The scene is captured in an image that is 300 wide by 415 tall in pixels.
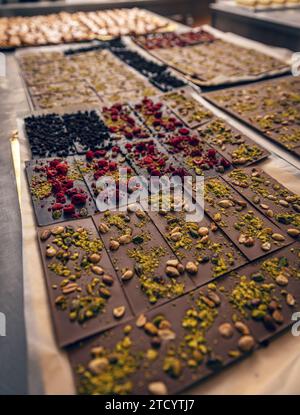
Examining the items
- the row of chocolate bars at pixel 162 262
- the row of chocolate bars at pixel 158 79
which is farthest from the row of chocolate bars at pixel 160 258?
the row of chocolate bars at pixel 158 79

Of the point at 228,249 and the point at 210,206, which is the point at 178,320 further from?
the point at 210,206

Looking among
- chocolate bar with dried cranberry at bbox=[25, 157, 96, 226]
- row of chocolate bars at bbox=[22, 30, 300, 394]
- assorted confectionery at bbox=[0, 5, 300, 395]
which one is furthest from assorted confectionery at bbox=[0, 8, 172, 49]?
chocolate bar with dried cranberry at bbox=[25, 157, 96, 226]

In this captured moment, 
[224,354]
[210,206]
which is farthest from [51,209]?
[224,354]

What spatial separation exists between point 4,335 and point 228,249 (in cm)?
108

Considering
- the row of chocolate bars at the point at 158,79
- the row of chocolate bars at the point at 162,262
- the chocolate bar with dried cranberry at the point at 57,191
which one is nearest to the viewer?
the row of chocolate bars at the point at 162,262

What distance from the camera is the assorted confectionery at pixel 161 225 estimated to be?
123 cm

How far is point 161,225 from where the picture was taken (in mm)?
1709

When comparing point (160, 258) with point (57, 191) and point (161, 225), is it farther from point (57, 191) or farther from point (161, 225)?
point (57, 191)

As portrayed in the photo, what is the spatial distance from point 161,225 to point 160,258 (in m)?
0.23

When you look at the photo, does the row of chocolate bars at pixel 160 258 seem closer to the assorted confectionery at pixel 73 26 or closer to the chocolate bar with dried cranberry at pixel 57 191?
the chocolate bar with dried cranberry at pixel 57 191

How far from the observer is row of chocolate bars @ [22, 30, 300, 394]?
3.95 ft

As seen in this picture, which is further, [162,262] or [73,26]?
[73,26]

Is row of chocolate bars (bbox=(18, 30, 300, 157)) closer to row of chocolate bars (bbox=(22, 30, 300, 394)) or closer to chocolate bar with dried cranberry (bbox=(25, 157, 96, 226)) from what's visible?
row of chocolate bars (bbox=(22, 30, 300, 394))

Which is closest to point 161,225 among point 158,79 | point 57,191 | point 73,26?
point 57,191
